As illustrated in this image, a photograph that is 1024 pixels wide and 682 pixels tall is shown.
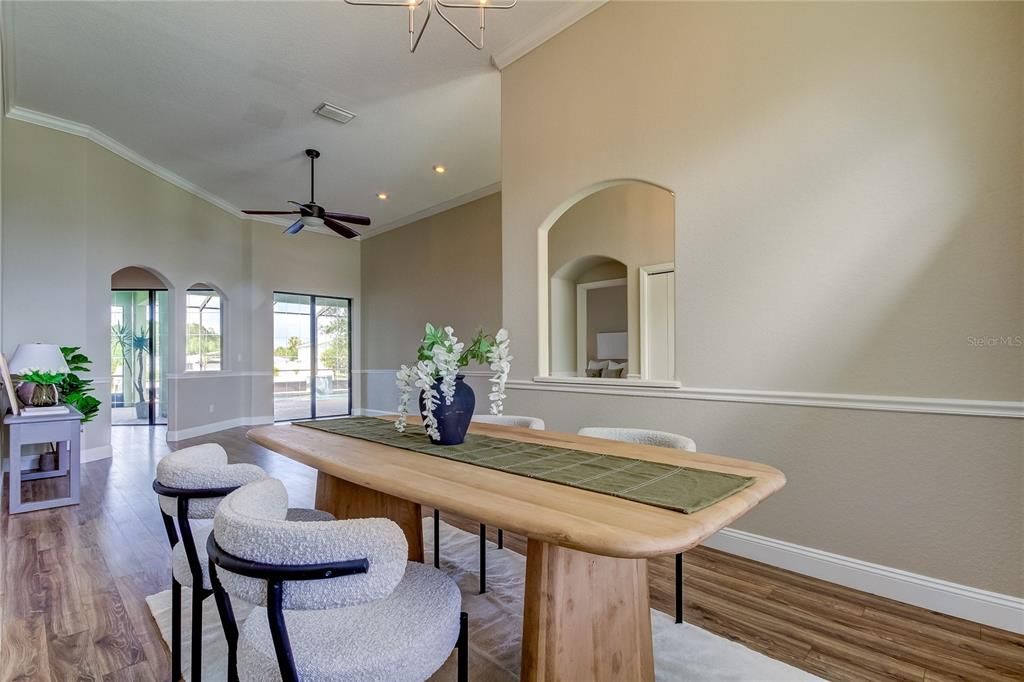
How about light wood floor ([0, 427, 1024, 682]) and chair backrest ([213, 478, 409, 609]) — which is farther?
light wood floor ([0, 427, 1024, 682])

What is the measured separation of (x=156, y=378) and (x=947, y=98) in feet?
30.6

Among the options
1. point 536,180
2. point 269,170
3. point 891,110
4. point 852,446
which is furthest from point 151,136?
point 852,446

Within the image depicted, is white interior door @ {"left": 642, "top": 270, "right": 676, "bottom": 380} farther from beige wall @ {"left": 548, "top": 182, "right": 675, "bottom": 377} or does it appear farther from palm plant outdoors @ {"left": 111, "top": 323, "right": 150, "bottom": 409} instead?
palm plant outdoors @ {"left": 111, "top": 323, "right": 150, "bottom": 409}

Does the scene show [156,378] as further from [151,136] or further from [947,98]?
[947,98]

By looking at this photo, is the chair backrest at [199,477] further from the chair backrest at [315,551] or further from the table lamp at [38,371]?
the table lamp at [38,371]

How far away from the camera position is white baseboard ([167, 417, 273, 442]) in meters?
5.94

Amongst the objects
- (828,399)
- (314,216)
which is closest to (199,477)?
(828,399)

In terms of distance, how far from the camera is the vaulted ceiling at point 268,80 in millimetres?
3059

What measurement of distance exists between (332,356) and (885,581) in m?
7.80

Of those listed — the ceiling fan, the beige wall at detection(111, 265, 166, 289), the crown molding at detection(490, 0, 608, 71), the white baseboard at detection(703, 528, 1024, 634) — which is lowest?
the white baseboard at detection(703, 528, 1024, 634)

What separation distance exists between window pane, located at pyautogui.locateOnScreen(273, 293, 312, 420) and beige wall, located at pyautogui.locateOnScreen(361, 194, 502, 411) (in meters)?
0.95

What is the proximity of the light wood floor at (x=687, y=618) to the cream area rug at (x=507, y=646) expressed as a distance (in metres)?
0.07

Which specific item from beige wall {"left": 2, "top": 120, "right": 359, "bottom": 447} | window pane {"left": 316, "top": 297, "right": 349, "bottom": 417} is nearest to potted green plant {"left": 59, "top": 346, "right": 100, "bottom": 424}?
beige wall {"left": 2, "top": 120, "right": 359, "bottom": 447}

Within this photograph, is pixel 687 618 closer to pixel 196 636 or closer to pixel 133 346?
pixel 196 636
